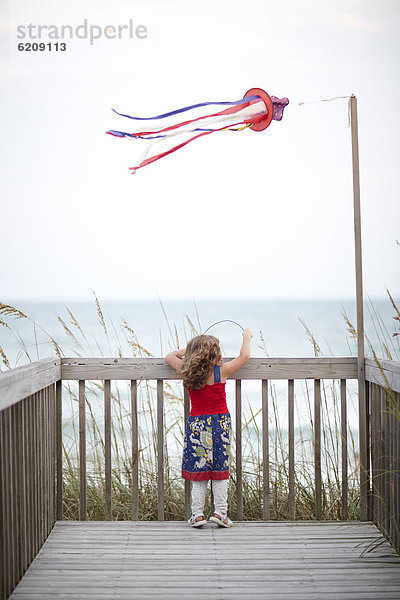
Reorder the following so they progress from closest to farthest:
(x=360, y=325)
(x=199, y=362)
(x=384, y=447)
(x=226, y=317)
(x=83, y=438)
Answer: (x=384, y=447), (x=199, y=362), (x=360, y=325), (x=83, y=438), (x=226, y=317)

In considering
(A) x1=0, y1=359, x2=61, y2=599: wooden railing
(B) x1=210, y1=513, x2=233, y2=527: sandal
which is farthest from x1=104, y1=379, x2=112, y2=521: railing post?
(B) x1=210, y1=513, x2=233, y2=527: sandal

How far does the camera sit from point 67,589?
2643mm

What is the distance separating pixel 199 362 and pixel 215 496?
0.73 metres

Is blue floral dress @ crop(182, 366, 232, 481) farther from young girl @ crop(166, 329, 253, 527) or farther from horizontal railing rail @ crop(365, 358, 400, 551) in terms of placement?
horizontal railing rail @ crop(365, 358, 400, 551)

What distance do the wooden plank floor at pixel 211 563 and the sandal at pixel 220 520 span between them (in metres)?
0.04

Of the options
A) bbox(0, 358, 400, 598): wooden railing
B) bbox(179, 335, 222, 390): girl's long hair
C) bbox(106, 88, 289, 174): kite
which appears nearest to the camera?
bbox(0, 358, 400, 598): wooden railing

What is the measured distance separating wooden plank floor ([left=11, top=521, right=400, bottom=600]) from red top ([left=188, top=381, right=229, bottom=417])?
62 cm

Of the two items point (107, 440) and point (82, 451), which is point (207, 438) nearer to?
point (107, 440)

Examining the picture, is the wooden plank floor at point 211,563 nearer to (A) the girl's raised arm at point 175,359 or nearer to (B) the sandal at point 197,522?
(B) the sandal at point 197,522

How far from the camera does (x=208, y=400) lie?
3482 mm

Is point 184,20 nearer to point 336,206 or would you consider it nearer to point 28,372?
point 336,206

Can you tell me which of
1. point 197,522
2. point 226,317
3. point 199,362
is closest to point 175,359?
point 199,362

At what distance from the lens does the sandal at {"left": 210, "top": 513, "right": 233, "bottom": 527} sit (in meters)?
3.48

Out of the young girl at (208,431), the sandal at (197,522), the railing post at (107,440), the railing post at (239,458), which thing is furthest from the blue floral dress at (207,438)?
the railing post at (107,440)
